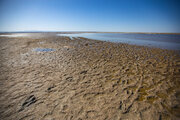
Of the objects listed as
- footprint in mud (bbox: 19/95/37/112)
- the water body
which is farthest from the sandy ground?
the water body

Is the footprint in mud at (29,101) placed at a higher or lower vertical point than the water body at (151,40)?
lower

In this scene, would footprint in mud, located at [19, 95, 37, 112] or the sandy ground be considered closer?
the sandy ground

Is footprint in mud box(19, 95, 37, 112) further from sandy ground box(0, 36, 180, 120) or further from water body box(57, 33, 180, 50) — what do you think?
water body box(57, 33, 180, 50)

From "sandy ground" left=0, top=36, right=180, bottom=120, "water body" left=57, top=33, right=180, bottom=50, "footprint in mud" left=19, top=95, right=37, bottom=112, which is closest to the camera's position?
"sandy ground" left=0, top=36, right=180, bottom=120

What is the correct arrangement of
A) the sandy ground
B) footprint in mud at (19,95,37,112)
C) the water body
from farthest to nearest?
the water body
footprint in mud at (19,95,37,112)
the sandy ground

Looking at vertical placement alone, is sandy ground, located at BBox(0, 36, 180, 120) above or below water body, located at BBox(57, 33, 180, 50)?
below

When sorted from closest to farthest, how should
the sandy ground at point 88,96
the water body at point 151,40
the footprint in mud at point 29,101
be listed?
the sandy ground at point 88,96
the footprint in mud at point 29,101
the water body at point 151,40

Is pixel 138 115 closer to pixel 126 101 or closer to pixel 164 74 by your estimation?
pixel 126 101

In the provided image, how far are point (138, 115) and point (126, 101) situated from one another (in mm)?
660

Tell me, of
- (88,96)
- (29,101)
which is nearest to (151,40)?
(88,96)

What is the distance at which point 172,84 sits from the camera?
5012mm

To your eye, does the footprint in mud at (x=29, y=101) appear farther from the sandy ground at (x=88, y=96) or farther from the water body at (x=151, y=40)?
the water body at (x=151, y=40)

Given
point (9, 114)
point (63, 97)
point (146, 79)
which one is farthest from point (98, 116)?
point (146, 79)

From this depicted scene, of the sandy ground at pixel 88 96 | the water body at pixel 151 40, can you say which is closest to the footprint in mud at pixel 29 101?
the sandy ground at pixel 88 96
